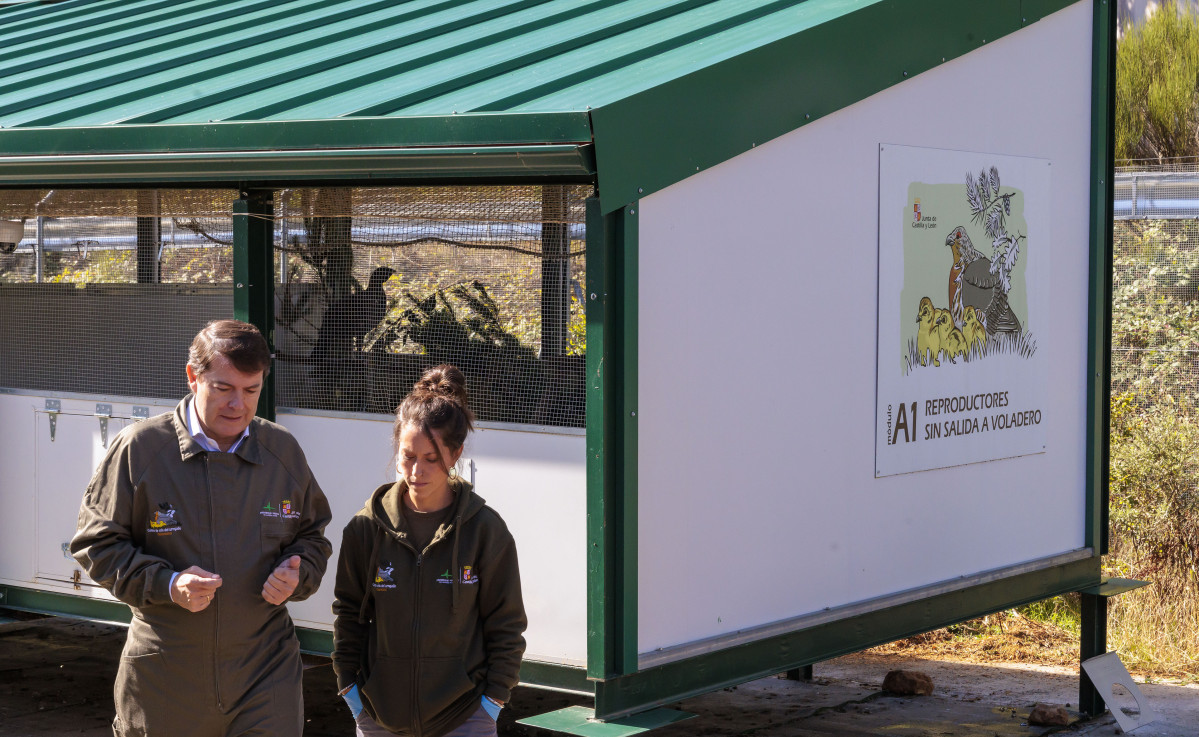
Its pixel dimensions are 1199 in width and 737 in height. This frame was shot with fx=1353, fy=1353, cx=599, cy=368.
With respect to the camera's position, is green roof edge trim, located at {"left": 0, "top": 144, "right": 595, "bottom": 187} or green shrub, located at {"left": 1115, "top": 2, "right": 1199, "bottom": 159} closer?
green roof edge trim, located at {"left": 0, "top": 144, "right": 595, "bottom": 187}

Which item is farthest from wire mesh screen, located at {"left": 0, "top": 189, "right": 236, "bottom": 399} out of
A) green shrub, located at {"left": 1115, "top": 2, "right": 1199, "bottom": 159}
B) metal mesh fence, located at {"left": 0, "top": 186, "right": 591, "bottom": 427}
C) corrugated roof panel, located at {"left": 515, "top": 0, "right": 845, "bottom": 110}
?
green shrub, located at {"left": 1115, "top": 2, "right": 1199, "bottom": 159}

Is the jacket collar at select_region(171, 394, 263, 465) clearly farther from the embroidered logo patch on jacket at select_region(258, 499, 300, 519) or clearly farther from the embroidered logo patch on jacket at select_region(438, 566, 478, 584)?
the embroidered logo patch on jacket at select_region(438, 566, 478, 584)

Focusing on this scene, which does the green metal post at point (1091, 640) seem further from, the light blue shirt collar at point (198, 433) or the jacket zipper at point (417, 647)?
the light blue shirt collar at point (198, 433)

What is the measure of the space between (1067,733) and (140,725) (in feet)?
13.5

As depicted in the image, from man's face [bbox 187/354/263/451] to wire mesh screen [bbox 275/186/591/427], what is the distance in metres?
1.37

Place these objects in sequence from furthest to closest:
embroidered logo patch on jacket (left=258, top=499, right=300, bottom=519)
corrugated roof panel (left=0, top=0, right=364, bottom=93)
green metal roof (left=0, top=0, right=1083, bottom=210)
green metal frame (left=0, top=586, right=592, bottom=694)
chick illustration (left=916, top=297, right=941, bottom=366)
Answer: corrugated roof panel (left=0, top=0, right=364, bottom=93), chick illustration (left=916, top=297, right=941, bottom=366), green metal frame (left=0, top=586, right=592, bottom=694), green metal roof (left=0, top=0, right=1083, bottom=210), embroidered logo patch on jacket (left=258, top=499, right=300, bottom=519)

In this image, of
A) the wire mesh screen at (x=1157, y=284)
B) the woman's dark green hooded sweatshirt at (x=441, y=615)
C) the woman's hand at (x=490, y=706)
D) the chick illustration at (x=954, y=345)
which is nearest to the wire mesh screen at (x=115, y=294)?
the woman's dark green hooded sweatshirt at (x=441, y=615)

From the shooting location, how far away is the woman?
3201 mm

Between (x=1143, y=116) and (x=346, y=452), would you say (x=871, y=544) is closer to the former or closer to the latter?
(x=346, y=452)

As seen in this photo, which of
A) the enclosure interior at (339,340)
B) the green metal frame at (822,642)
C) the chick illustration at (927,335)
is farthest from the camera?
the chick illustration at (927,335)

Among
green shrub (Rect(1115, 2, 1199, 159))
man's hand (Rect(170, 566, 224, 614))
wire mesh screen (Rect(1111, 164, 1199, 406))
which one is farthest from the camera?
green shrub (Rect(1115, 2, 1199, 159))

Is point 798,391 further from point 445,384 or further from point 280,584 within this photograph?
point 280,584

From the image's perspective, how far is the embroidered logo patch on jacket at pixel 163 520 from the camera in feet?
9.93

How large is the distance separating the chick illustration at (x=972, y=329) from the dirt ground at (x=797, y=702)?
5.60 feet
